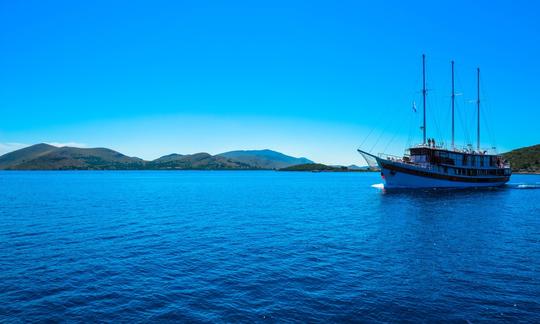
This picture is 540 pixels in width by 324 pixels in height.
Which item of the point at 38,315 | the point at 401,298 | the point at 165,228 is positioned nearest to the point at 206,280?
the point at 38,315

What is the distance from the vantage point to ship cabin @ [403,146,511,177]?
87000 mm

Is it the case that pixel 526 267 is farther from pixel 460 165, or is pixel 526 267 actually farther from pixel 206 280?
pixel 460 165

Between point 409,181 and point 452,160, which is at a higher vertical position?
point 452,160

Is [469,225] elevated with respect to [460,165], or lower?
lower

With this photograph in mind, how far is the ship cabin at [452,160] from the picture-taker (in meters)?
87.0

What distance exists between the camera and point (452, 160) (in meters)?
90.3

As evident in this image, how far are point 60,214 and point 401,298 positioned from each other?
45578mm

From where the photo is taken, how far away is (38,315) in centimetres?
1425

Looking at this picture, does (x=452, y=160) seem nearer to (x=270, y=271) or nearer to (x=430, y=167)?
(x=430, y=167)

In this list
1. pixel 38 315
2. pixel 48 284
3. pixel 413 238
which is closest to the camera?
pixel 38 315

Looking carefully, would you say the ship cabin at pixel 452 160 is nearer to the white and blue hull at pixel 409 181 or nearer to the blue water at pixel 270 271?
the white and blue hull at pixel 409 181

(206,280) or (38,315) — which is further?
(206,280)

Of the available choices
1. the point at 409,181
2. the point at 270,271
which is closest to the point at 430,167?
the point at 409,181

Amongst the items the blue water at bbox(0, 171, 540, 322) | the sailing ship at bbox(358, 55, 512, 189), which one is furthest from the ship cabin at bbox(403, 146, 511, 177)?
the blue water at bbox(0, 171, 540, 322)
